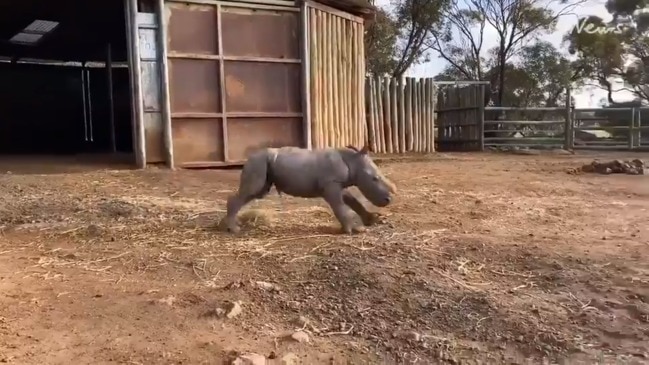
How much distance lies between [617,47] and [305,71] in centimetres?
2003

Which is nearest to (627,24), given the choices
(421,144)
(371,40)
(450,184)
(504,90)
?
(504,90)

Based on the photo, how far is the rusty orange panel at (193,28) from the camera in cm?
938

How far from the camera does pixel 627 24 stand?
91.5 ft

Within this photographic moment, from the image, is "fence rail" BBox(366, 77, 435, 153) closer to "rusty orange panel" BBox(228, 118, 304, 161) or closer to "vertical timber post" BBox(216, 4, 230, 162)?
"rusty orange panel" BBox(228, 118, 304, 161)

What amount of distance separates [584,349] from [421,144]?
1199cm

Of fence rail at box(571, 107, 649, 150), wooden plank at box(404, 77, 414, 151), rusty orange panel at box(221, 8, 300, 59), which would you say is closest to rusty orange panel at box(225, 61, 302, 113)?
Result: rusty orange panel at box(221, 8, 300, 59)

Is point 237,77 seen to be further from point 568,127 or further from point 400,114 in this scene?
point 568,127

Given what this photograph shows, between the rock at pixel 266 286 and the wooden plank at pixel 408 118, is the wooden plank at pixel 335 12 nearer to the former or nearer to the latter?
the wooden plank at pixel 408 118

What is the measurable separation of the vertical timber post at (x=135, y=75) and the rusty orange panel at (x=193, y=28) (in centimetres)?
49

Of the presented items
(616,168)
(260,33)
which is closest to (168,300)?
(260,33)

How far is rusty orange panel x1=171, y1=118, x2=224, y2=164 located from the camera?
9.52 meters

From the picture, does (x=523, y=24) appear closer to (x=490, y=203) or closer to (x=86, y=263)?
(x=490, y=203)

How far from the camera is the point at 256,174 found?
5.20 meters

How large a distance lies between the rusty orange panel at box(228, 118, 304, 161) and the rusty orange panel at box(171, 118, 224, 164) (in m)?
0.21
